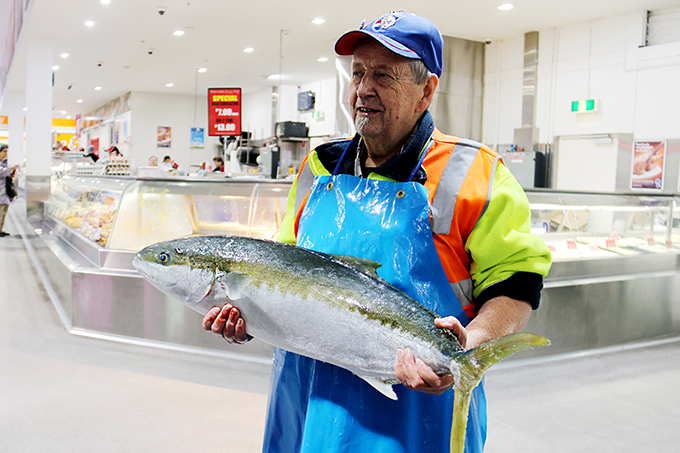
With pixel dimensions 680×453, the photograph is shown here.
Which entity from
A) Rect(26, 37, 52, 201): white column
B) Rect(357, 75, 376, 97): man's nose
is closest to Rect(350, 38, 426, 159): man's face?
Rect(357, 75, 376, 97): man's nose

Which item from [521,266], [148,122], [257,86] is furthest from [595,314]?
[148,122]

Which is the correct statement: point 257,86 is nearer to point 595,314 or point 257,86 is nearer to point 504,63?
point 504,63

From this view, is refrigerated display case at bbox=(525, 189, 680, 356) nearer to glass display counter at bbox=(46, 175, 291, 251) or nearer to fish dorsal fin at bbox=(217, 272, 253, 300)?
glass display counter at bbox=(46, 175, 291, 251)

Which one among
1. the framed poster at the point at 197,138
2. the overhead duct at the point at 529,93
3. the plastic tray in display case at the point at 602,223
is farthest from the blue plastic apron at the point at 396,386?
the framed poster at the point at 197,138

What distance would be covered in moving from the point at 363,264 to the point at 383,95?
0.37 meters

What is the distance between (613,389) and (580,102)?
247 inches

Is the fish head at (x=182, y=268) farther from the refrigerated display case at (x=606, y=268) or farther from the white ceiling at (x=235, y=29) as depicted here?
the white ceiling at (x=235, y=29)

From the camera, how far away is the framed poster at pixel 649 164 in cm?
776

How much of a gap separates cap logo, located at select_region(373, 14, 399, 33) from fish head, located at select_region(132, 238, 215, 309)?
572mm

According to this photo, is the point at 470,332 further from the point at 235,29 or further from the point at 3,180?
the point at 3,180

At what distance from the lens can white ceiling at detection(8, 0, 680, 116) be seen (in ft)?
26.2

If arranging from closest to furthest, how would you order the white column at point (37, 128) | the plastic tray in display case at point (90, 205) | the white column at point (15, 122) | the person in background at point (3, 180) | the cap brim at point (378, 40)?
1. the cap brim at point (378, 40)
2. the plastic tray in display case at point (90, 205)
3. the person in background at point (3, 180)
4. the white column at point (37, 128)
5. the white column at point (15, 122)

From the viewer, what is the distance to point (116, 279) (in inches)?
160

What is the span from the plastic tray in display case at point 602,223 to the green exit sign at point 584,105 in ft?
13.2
